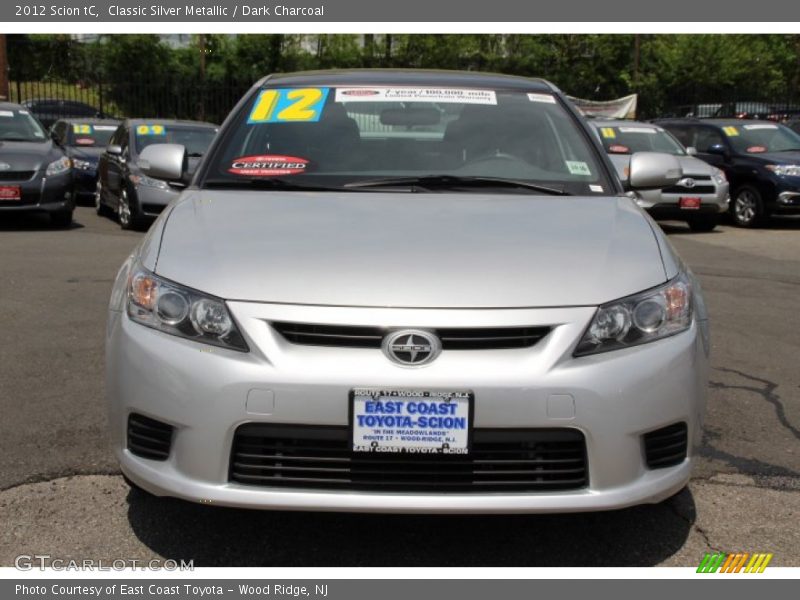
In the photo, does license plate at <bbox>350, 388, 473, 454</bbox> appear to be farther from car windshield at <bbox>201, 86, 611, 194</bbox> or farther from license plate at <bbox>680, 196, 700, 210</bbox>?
license plate at <bbox>680, 196, 700, 210</bbox>

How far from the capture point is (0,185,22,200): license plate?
11781 mm

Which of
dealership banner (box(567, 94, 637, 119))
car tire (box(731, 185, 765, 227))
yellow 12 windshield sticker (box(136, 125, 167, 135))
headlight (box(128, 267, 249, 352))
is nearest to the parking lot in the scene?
headlight (box(128, 267, 249, 352))

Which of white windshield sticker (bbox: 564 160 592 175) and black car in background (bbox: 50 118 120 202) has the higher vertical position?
white windshield sticker (bbox: 564 160 592 175)

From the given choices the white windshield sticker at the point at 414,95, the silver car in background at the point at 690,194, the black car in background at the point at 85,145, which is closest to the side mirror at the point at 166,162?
the white windshield sticker at the point at 414,95

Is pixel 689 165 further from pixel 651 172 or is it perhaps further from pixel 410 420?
pixel 410 420

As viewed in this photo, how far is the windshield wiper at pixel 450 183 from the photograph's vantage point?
13.2 ft

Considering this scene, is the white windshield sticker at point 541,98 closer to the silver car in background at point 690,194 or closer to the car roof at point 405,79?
the car roof at point 405,79

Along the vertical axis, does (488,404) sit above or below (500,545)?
above

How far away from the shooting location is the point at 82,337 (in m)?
6.43

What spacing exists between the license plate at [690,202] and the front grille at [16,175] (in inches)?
326

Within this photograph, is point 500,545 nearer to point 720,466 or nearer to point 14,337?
point 720,466

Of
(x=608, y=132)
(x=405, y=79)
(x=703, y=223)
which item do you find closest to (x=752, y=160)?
(x=703, y=223)
